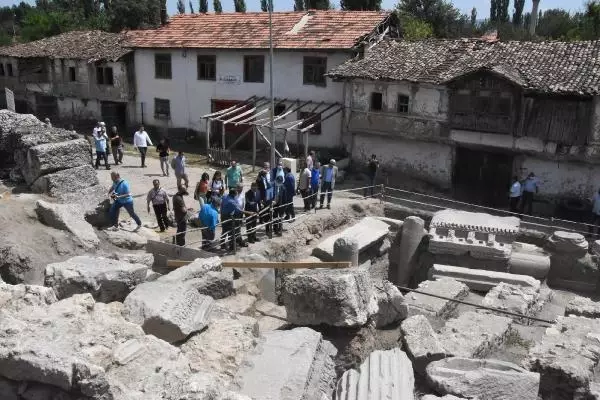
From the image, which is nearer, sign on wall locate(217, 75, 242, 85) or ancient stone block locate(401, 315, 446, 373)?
ancient stone block locate(401, 315, 446, 373)

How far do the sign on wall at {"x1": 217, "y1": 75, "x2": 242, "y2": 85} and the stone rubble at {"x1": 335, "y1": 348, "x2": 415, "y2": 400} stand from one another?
20791mm

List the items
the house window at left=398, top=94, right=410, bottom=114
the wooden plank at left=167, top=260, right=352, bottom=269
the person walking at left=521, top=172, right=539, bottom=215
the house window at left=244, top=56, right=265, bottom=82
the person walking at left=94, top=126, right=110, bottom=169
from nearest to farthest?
the wooden plank at left=167, top=260, right=352, bottom=269, the person walking at left=521, top=172, right=539, bottom=215, the person walking at left=94, top=126, right=110, bottom=169, the house window at left=398, top=94, right=410, bottom=114, the house window at left=244, top=56, right=265, bottom=82

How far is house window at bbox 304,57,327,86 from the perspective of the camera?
23578 mm

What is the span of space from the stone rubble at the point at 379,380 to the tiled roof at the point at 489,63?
13398mm

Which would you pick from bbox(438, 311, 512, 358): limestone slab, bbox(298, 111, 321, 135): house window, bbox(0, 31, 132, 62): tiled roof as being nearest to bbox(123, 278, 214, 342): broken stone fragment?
→ bbox(438, 311, 512, 358): limestone slab

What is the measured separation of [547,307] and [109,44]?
87.1ft

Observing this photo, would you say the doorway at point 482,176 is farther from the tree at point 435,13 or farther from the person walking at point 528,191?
the tree at point 435,13

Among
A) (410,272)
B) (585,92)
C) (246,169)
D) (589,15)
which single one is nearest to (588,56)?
(585,92)

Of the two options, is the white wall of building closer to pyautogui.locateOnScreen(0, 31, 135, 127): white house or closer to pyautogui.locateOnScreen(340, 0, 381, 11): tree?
pyautogui.locateOnScreen(0, 31, 135, 127): white house

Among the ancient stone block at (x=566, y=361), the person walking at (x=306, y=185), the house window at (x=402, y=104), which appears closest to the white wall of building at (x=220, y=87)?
the house window at (x=402, y=104)

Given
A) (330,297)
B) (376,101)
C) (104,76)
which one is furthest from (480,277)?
(104,76)

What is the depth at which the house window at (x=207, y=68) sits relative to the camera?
2648 cm

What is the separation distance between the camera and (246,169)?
22766 mm

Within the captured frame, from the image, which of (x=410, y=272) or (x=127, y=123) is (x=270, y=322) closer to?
(x=410, y=272)
